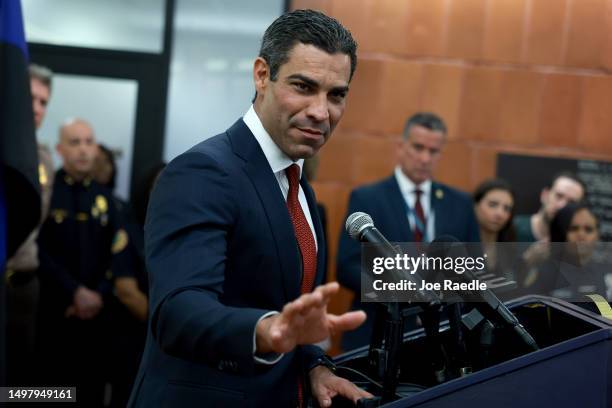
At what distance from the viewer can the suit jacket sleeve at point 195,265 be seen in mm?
1498

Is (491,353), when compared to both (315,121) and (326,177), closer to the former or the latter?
(315,121)

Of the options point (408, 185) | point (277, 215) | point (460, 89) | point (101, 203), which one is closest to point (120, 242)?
point (101, 203)

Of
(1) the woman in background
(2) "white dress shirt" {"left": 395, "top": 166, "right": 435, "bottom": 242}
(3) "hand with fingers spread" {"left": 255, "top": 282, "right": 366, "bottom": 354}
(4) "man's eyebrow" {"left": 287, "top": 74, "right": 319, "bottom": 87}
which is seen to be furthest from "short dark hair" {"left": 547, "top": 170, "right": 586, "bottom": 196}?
(3) "hand with fingers spread" {"left": 255, "top": 282, "right": 366, "bottom": 354}

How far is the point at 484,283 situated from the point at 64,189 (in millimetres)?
3586

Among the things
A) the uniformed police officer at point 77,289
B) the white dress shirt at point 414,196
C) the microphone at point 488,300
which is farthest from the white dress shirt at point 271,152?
the uniformed police officer at point 77,289

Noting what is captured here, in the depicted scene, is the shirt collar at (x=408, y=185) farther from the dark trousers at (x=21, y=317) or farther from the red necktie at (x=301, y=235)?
the red necktie at (x=301, y=235)

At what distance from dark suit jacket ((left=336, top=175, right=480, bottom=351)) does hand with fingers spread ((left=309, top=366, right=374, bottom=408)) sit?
1.68m

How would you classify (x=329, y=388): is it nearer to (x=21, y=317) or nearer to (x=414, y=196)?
(x=414, y=196)

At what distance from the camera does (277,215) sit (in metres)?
1.82

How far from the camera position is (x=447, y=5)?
218 inches

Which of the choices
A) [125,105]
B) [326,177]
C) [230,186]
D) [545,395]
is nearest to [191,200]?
[230,186]

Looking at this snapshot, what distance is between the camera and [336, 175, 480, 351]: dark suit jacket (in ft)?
12.2

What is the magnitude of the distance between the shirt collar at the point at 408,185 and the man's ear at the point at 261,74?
88.6 inches

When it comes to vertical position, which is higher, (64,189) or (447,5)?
(447,5)
